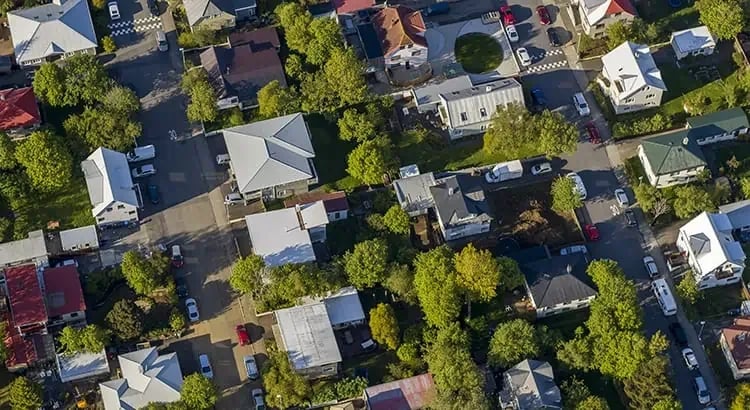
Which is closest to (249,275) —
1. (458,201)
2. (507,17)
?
(458,201)

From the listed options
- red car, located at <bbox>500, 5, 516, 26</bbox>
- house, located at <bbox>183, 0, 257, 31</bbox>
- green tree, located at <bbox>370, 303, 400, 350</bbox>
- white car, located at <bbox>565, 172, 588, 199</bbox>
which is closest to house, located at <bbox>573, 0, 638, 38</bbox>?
red car, located at <bbox>500, 5, 516, 26</bbox>

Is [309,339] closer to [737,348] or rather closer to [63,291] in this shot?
[63,291]

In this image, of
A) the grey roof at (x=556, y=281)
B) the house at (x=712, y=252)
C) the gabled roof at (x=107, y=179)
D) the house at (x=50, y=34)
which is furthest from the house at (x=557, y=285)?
the house at (x=50, y=34)

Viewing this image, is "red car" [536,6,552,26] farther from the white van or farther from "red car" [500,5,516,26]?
the white van

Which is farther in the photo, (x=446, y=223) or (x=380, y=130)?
(x=380, y=130)

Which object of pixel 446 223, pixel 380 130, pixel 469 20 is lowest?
pixel 446 223

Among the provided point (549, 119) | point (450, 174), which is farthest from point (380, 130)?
point (549, 119)

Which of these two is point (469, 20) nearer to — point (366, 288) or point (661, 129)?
point (661, 129)
